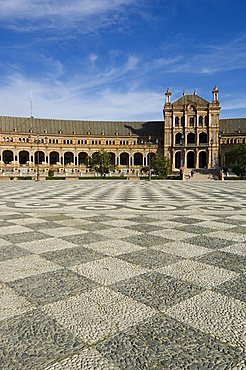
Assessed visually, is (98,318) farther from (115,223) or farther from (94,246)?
(115,223)

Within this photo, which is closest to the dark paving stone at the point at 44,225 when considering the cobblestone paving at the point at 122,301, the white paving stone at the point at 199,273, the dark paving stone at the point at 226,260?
the cobblestone paving at the point at 122,301

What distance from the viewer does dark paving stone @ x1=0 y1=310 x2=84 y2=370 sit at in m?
2.21

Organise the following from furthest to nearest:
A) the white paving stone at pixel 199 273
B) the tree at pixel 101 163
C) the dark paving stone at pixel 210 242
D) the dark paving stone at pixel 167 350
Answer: the tree at pixel 101 163 < the dark paving stone at pixel 210 242 < the white paving stone at pixel 199 273 < the dark paving stone at pixel 167 350

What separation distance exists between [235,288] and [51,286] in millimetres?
2312

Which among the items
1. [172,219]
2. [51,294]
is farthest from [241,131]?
[51,294]

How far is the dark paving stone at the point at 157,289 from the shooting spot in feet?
10.5

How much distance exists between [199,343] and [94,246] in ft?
10.4

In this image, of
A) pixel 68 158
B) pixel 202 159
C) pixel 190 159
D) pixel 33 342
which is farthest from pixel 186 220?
pixel 68 158

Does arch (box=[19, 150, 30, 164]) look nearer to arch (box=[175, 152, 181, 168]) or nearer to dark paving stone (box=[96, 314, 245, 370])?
arch (box=[175, 152, 181, 168])

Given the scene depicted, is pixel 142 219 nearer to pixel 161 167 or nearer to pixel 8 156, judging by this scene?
pixel 161 167

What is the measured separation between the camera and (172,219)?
8336mm

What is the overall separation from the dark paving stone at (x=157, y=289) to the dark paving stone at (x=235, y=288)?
0.29 meters

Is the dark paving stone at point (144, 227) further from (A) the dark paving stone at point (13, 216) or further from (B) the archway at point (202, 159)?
(B) the archway at point (202, 159)

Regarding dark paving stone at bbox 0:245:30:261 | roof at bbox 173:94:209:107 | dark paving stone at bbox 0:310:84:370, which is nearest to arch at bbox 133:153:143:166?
roof at bbox 173:94:209:107
